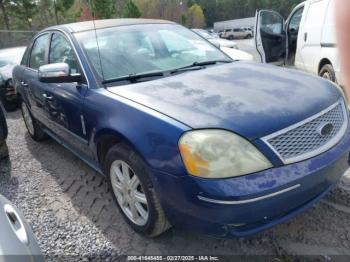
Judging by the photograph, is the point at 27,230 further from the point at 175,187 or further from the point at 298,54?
the point at 298,54

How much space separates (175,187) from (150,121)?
0.45 m

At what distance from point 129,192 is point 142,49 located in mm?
1360

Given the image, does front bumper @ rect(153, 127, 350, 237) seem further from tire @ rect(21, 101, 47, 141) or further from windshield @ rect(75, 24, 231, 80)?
tire @ rect(21, 101, 47, 141)

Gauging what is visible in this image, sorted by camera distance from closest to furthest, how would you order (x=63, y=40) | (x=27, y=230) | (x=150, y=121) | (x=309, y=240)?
(x=27, y=230), (x=150, y=121), (x=309, y=240), (x=63, y=40)

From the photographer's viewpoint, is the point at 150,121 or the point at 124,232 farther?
the point at 124,232

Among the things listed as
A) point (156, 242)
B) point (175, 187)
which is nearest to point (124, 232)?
point (156, 242)

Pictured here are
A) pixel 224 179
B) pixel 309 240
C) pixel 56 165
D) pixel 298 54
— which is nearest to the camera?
pixel 224 179

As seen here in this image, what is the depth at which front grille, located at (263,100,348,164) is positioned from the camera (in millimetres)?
2068

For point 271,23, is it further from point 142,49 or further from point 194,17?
point 194,17

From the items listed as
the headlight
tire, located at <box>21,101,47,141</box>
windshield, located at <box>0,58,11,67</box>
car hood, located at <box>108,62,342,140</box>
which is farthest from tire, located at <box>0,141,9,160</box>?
windshield, located at <box>0,58,11,67</box>

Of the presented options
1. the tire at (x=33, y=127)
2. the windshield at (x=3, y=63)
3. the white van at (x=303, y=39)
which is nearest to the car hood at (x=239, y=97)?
the tire at (x=33, y=127)

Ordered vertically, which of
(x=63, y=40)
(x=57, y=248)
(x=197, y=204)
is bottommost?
(x=57, y=248)

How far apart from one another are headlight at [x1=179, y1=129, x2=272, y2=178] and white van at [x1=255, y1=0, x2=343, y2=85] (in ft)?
12.5

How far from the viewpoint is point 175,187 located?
2070mm
